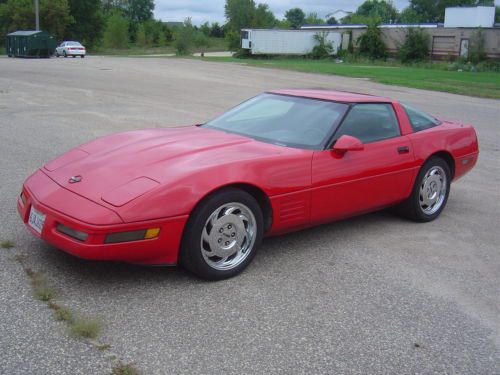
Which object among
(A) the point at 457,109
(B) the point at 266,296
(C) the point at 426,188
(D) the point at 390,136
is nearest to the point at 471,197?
(C) the point at 426,188

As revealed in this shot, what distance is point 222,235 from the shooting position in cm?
400

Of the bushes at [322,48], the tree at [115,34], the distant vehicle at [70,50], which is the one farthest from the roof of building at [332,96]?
the tree at [115,34]

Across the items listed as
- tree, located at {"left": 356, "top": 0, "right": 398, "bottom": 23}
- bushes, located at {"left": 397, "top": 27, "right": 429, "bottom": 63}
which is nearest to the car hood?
bushes, located at {"left": 397, "top": 27, "right": 429, "bottom": 63}

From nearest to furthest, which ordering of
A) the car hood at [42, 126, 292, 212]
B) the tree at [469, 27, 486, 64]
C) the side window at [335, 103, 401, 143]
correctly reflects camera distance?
the car hood at [42, 126, 292, 212] < the side window at [335, 103, 401, 143] < the tree at [469, 27, 486, 64]

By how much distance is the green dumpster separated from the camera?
1610 inches

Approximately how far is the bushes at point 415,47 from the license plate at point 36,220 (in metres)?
43.7

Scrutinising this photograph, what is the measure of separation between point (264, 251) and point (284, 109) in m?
1.34

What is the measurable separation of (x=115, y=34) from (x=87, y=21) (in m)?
5.67

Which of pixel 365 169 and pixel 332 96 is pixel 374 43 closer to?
pixel 332 96

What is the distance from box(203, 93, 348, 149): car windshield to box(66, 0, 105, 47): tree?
218 ft

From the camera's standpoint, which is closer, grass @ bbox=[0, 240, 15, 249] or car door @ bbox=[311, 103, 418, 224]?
grass @ bbox=[0, 240, 15, 249]

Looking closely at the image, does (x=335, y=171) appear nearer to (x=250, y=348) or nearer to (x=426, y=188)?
(x=426, y=188)

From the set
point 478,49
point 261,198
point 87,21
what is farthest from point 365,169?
point 87,21

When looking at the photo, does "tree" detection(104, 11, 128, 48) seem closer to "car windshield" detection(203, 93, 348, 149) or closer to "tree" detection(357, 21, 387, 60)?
"tree" detection(357, 21, 387, 60)
